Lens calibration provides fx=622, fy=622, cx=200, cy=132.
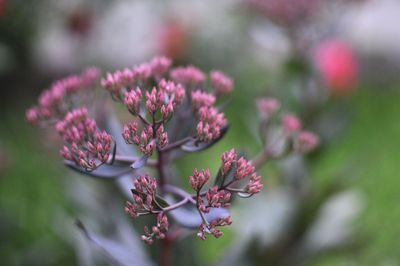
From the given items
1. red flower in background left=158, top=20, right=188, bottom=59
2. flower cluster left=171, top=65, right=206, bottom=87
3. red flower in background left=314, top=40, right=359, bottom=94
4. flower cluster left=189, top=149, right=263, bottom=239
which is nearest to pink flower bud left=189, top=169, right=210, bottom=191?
flower cluster left=189, top=149, right=263, bottom=239

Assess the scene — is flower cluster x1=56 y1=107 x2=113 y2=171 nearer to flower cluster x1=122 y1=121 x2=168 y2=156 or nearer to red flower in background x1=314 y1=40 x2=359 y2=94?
flower cluster x1=122 y1=121 x2=168 y2=156

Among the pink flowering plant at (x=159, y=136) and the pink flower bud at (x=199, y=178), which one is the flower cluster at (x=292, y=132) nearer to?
the pink flowering plant at (x=159, y=136)

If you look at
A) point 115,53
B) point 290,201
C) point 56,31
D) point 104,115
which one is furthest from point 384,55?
point 104,115

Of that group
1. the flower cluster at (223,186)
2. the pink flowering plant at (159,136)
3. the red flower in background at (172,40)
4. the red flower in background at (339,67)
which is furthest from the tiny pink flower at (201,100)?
the red flower in background at (172,40)

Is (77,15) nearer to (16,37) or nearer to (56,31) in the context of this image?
(16,37)

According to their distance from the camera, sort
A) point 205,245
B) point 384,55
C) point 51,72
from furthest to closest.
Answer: point 384,55 → point 51,72 → point 205,245

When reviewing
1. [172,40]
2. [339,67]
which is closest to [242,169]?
[339,67]
